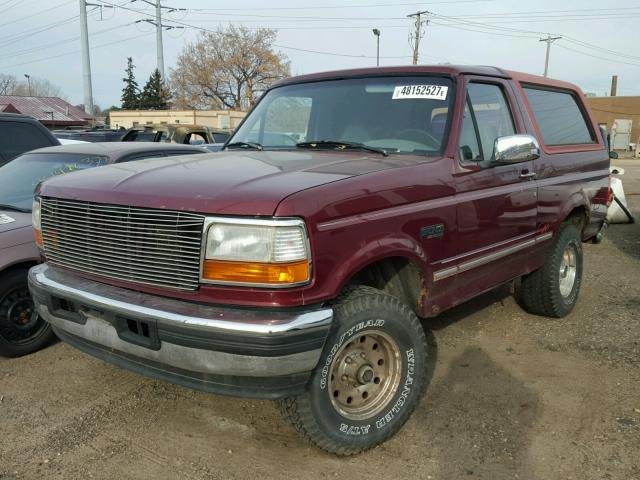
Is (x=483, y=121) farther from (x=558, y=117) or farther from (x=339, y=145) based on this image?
(x=558, y=117)

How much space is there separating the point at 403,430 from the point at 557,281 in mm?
2324

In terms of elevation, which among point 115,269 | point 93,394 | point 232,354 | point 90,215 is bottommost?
point 93,394

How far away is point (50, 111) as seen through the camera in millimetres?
51469

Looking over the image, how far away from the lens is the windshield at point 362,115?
139 inches

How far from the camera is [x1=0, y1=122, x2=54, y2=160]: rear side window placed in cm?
632

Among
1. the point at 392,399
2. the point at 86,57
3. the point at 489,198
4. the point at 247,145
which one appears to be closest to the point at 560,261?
the point at 489,198

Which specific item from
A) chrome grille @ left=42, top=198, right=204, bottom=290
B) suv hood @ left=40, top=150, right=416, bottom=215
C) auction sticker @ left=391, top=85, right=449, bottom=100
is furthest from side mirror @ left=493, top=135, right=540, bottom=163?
chrome grille @ left=42, top=198, right=204, bottom=290

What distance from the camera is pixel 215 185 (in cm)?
263

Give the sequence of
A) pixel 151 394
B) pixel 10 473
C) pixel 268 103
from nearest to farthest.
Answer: pixel 10 473, pixel 151 394, pixel 268 103

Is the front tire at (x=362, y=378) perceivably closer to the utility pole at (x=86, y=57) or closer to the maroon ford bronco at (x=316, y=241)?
the maroon ford bronco at (x=316, y=241)

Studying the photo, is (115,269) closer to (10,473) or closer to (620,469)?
(10,473)

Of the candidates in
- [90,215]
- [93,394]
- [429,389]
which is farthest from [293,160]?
[93,394]

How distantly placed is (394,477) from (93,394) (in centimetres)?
202

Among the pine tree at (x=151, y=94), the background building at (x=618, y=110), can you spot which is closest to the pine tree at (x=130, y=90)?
the pine tree at (x=151, y=94)
